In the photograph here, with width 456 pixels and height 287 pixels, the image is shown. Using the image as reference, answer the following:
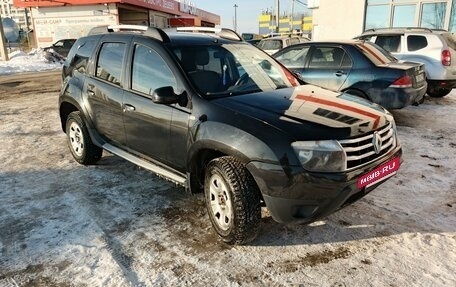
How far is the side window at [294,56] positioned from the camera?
8.13m

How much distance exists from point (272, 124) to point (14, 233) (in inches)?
101

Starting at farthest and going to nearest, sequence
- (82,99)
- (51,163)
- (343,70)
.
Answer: (343,70), (51,163), (82,99)

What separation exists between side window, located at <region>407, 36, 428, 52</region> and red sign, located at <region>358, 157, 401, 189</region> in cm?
691

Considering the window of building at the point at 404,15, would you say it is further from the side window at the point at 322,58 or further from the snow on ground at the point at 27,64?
the snow on ground at the point at 27,64

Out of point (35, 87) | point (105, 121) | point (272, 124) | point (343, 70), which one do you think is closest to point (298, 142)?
point (272, 124)

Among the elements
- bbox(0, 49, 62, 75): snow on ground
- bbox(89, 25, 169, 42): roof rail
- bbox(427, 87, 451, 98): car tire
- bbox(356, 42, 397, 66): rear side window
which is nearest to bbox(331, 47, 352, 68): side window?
bbox(356, 42, 397, 66): rear side window

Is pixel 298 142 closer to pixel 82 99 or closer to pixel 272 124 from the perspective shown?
pixel 272 124

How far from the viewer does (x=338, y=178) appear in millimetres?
2920

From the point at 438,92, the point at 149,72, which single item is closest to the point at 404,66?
the point at 438,92

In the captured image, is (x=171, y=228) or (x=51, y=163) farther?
(x=51, y=163)

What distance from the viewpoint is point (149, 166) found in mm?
4137

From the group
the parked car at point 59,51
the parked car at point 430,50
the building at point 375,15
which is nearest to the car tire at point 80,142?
the parked car at point 430,50

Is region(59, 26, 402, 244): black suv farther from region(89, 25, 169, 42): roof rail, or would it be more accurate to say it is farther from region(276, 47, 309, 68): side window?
region(276, 47, 309, 68): side window

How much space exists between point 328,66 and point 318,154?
5.09m
